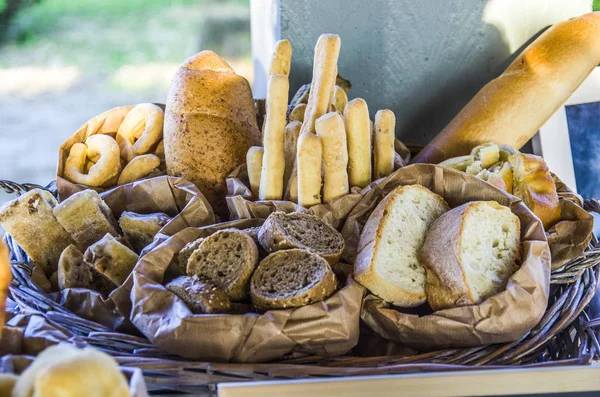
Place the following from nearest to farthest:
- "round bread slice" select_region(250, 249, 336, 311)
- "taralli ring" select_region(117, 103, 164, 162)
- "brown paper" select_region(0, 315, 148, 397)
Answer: "brown paper" select_region(0, 315, 148, 397)
"round bread slice" select_region(250, 249, 336, 311)
"taralli ring" select_region(117, 103, 164, 162)

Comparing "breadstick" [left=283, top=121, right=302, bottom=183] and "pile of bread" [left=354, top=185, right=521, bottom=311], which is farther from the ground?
"breadstick" [left=283, top=121, right=302, bottom=183]

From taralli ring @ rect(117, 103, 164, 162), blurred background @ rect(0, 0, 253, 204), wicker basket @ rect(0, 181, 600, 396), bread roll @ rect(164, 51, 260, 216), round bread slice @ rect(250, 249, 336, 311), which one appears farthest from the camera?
blurred background @ rect(0, 0, 253, 204)

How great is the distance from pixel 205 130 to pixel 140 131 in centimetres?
34

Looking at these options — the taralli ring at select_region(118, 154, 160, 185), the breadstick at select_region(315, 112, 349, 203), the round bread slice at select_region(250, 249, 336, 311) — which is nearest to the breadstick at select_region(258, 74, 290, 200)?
the breadstick at select_region(315, 112, 349, 203)

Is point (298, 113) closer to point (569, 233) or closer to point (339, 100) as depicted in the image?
point (339, 100)

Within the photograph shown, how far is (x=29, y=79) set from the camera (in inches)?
118

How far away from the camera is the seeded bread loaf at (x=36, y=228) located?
156 centimetres

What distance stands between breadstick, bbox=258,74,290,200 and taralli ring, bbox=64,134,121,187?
0.54 meters

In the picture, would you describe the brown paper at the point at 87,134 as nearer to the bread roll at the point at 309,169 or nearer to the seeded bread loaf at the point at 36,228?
the seeded bread loaf at the point at 36,228

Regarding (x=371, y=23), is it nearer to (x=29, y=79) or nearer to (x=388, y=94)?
(x=388, y=94)

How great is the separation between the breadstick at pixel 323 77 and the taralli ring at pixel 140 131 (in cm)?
62

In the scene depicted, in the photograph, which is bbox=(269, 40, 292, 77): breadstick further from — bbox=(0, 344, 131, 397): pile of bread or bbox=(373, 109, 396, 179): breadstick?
bbox=(0, 344, 131, 397): pile of bread

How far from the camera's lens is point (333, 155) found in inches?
62.9

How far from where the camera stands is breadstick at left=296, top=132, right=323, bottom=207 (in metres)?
1.55
